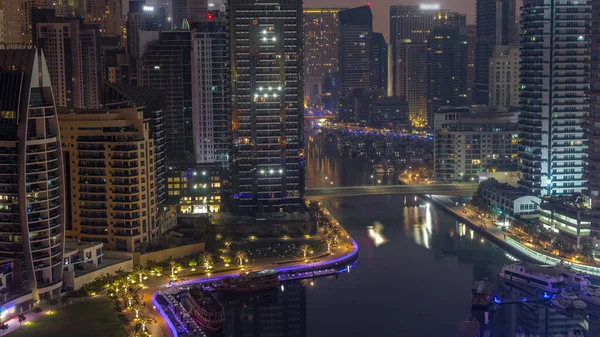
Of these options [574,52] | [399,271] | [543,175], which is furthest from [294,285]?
[574,52]

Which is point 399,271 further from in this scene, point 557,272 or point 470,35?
point 470,35

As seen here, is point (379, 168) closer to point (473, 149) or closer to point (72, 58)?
point (473, 149)

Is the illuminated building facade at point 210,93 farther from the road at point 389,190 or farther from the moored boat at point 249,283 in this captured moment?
the moored boat at point 249,283

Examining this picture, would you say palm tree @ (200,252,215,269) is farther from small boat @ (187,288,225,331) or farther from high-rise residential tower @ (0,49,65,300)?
high-rise residential tower @ (0,49,65,300)

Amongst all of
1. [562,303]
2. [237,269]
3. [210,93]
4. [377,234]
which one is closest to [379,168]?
[210,93]

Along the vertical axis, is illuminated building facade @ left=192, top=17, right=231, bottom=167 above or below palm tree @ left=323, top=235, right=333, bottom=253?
above

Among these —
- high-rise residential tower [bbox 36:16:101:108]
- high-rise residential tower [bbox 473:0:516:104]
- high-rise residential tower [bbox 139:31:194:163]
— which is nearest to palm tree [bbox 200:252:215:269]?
high-rise residential tower [bbox 139:31:194:163]
